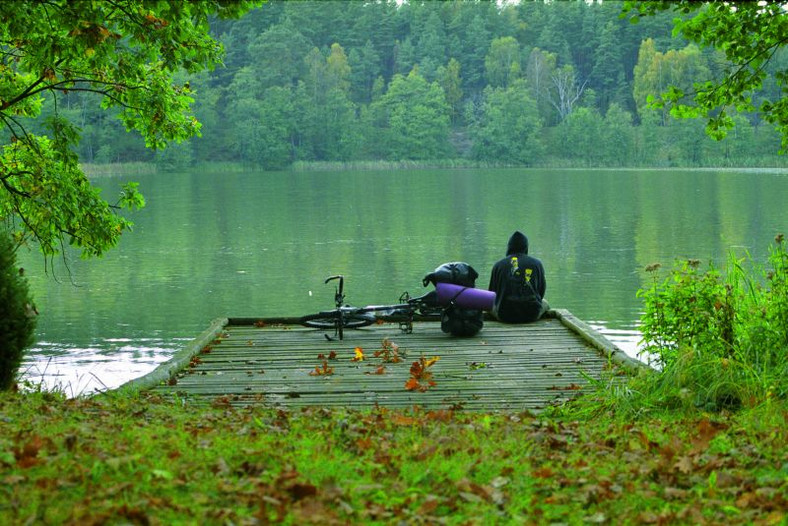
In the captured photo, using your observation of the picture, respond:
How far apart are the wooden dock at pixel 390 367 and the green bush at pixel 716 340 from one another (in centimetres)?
59

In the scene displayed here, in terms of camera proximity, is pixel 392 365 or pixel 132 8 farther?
pixel 392 365

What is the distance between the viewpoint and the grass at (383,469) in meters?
4.27

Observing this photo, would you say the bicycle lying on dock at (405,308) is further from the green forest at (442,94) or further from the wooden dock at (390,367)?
the green forest at (442,94)

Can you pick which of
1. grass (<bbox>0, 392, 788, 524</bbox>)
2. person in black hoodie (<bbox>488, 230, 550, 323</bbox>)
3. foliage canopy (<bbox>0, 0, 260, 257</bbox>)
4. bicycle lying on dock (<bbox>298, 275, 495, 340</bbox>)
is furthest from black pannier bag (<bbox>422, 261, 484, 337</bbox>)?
grass (<bbox>0, 392, 788, 524</bbox>)

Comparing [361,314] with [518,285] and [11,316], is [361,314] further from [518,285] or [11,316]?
[11,316]

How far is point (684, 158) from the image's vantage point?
91188 mm

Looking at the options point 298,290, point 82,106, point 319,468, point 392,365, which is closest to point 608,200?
point 298,290

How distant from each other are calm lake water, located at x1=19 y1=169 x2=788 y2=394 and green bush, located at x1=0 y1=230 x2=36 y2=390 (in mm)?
1048

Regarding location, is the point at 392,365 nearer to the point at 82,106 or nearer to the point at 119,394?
the point at 119,394

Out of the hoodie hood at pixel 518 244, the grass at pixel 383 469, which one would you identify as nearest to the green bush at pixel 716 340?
the grass at pixel 383 469

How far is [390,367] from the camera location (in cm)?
941

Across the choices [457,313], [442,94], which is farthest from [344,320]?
[442,94]

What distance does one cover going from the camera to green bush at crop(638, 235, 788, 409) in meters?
7.02

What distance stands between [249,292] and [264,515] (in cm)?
1721
